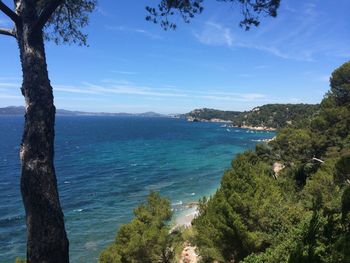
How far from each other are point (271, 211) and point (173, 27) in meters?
14.6

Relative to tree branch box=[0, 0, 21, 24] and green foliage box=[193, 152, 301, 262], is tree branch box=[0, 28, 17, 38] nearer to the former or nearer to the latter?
tree branch box=[0, 0, 21, 24]

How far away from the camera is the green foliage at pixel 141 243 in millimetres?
20625

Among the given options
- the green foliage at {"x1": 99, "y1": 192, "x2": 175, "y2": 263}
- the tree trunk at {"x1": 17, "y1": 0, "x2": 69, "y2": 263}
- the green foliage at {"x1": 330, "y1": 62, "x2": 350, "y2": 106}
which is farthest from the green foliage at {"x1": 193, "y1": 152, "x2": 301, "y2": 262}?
the green foliage at {"x1": 330, "y1": 62, "x2": 350, "y2": 106}

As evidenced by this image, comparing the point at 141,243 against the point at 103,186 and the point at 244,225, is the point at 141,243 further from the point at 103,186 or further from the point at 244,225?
the point at 103,186

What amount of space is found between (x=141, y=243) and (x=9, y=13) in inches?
679

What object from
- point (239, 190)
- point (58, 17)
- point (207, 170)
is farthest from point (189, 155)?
point (58, 17)

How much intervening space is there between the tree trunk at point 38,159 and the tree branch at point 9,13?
3.2 inches

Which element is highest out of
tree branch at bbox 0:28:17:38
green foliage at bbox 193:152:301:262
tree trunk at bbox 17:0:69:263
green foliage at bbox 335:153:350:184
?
tree branch at bbox 0:28:17:38

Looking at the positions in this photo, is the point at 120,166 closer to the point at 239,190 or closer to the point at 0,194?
the point at 0,194

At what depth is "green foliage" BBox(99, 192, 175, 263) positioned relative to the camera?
20625 mm

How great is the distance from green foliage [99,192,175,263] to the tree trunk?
15915mm

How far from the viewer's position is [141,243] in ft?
68.7

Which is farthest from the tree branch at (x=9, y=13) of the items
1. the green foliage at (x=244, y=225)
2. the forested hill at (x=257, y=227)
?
the green foliage at (x=244, y=225)

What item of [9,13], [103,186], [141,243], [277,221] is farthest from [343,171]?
[103,186]
